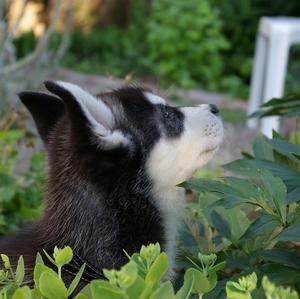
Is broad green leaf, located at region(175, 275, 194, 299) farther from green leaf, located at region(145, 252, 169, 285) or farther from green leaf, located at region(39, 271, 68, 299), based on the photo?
green leaf, located at region(39, 271, 68, 299)

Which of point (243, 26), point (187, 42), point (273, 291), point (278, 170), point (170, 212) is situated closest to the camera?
point (273, 291)

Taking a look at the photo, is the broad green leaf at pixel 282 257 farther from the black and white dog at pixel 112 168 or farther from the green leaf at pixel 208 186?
the black and white dog at pixel 112 168

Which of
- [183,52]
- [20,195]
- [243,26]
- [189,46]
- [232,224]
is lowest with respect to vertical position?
[183,52]

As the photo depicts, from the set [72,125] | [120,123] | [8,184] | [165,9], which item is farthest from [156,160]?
[165,9]

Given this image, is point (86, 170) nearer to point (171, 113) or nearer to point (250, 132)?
point (171, 113)

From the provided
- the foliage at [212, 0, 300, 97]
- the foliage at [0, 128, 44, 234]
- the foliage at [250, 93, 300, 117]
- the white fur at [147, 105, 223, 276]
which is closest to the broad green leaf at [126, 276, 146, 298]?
the white fur at [147, 105, 223, 276]

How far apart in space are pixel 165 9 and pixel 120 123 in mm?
10033

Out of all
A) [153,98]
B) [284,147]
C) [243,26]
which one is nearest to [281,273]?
[284,147]

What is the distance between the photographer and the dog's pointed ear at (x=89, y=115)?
7.88 feet

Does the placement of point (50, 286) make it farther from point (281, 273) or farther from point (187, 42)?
point (187, 42)

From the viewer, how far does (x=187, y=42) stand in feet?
40.7

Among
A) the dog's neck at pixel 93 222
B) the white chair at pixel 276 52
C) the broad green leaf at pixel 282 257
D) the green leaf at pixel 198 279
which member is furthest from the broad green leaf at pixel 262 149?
the white chair at pixel 276 52

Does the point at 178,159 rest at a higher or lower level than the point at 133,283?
lower

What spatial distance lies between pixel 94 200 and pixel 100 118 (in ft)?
1.03
